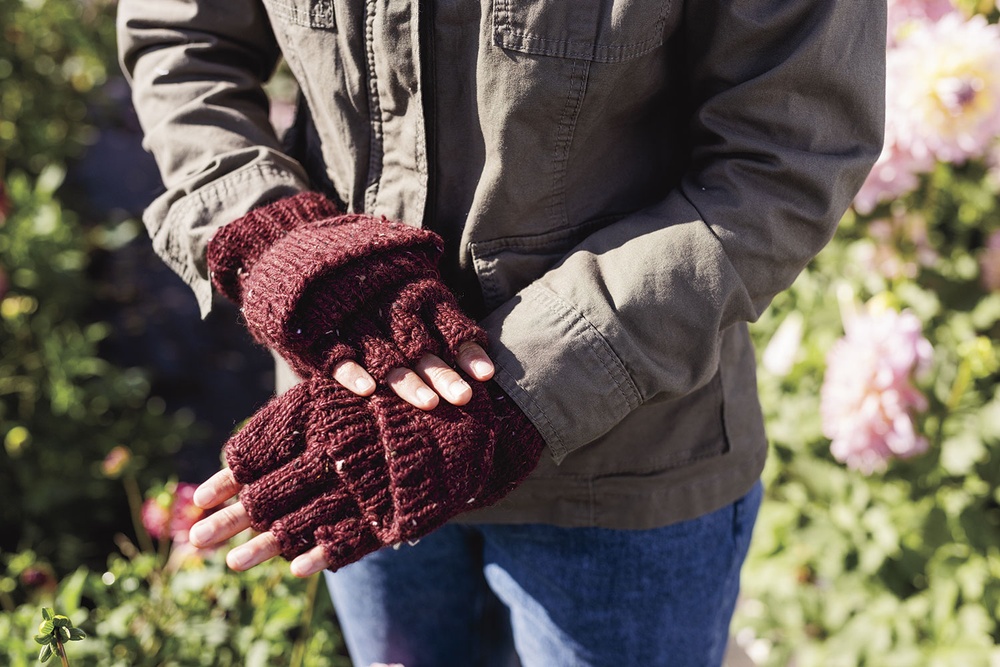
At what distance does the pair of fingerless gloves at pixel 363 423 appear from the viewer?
88cm

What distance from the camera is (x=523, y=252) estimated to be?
3.44 feet

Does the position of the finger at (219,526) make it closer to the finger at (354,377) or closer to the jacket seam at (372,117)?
the finger at (354,377)

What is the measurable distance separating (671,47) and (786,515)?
152cm

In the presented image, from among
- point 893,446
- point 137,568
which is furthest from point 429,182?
point 893,446

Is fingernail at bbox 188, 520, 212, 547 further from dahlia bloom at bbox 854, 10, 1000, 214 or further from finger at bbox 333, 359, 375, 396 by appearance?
dahlia bloom at bbox 854, 10, 1000, 214

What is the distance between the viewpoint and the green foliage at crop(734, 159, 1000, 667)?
181 cm

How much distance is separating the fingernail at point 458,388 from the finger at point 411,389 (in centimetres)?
2

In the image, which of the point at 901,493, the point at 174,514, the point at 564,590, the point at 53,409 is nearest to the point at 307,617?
the point at 174,514

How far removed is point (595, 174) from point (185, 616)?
109 cm

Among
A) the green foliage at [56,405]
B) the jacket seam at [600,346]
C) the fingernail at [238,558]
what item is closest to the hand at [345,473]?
the fingernail at [238,558]

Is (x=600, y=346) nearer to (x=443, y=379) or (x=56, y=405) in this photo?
(x=443, y=379)

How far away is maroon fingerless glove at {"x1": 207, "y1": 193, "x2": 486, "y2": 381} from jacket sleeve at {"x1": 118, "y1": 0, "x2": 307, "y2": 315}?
16 cm

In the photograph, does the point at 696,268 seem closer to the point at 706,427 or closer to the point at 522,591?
the point at 706,427

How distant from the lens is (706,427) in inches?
45.3
